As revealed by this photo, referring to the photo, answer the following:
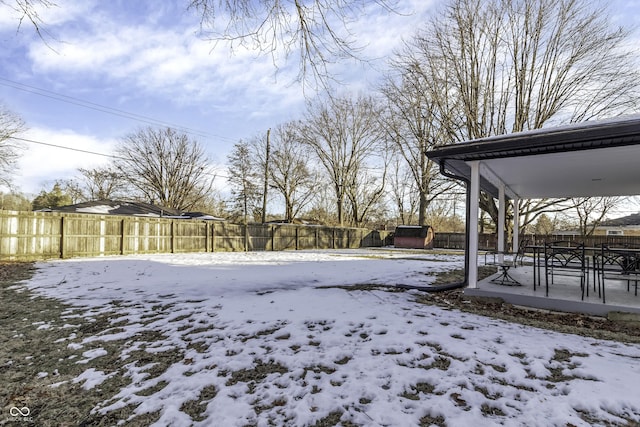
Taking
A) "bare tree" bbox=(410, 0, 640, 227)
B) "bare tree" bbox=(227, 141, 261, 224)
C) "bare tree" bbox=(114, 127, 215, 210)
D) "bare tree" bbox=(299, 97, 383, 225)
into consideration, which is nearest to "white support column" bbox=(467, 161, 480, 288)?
"bare tree" bbox=(410, 0, 640, 227)

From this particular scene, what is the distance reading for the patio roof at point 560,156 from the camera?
160 inches

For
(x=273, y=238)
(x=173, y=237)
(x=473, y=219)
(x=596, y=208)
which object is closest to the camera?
(x=473, y=219)

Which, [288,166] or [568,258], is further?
[288,166]

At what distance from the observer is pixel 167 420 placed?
6.84 ft

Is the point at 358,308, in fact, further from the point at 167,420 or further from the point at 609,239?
the point at 609,239

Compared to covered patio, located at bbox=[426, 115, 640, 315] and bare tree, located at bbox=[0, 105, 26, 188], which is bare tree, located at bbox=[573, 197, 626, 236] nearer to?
covered patio, located at bbox=[426, 115, 640, 315]

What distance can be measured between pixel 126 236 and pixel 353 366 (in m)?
13.5

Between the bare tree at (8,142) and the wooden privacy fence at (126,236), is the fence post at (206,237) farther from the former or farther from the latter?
the bare tree at (8,142)

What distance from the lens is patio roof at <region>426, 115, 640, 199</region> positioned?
4.06 m

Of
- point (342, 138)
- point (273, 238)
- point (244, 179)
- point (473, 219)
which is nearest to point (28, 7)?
point (473, 219)

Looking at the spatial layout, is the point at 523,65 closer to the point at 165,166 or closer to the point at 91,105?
the point at 91,105

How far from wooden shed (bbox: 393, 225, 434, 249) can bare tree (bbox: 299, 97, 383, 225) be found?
5263 millimetres

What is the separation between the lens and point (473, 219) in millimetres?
5594

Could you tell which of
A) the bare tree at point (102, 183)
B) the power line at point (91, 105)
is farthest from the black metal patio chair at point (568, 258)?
the bare tree at point (102, 183)
